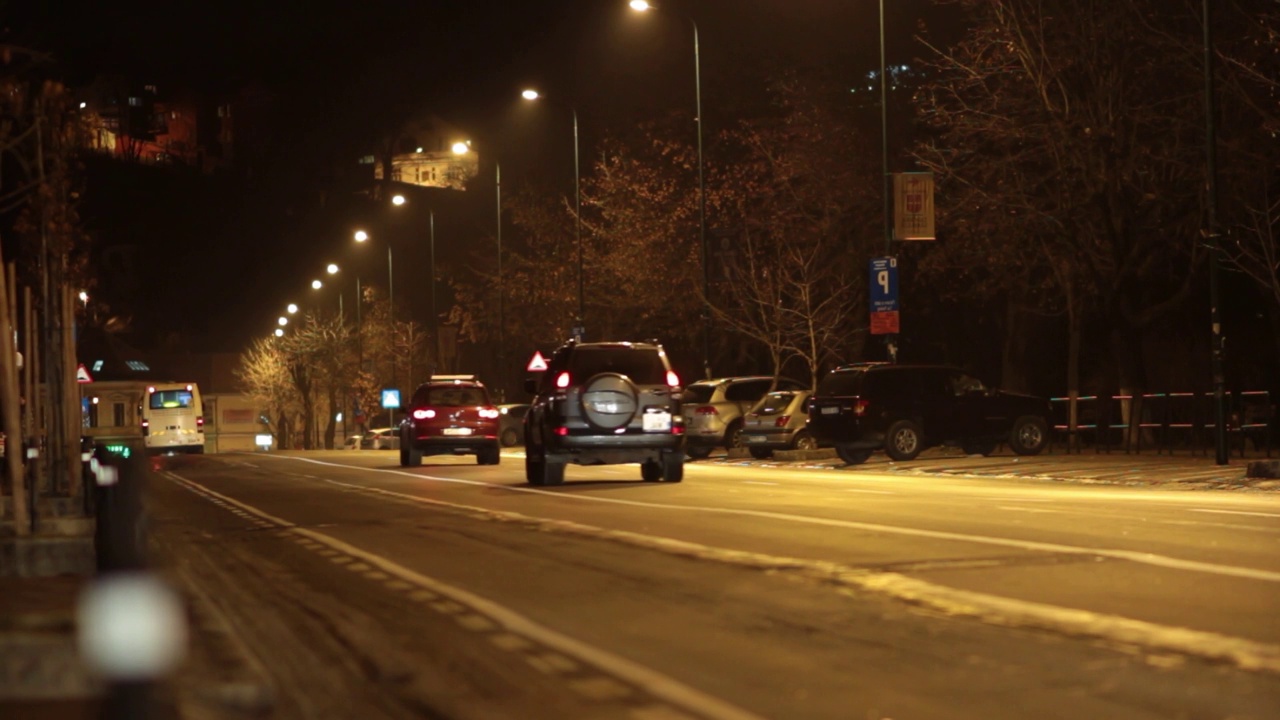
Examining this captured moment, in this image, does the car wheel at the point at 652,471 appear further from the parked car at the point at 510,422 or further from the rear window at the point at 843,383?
the parked car at the point at 510,422

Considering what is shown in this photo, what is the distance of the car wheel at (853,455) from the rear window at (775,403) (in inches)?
111

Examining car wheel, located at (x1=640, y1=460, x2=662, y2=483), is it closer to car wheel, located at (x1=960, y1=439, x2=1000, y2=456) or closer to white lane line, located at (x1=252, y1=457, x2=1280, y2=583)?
white lane line, located at (x1=252, y1=457, x2=1280, y2=583)

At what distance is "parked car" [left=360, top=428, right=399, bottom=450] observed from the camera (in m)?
65.6

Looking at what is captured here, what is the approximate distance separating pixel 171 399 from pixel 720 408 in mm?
29724

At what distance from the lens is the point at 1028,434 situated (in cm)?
3122

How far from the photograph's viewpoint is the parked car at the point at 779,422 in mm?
33312

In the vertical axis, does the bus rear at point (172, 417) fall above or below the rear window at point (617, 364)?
below

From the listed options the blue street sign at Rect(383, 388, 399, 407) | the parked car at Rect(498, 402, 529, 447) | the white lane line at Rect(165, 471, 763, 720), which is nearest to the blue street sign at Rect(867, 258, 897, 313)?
the white lane line at Rect(165, 471, 763, 720)

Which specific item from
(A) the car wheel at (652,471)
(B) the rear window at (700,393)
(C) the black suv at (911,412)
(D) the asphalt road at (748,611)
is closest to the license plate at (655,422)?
(A) the car wheel at (652,471)

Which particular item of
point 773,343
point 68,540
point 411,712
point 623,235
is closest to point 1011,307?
point 773,343

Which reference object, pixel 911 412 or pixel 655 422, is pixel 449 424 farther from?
pixel 655 422

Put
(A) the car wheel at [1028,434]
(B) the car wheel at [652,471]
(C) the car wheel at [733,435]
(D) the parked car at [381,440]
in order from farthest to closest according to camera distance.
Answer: (D) the parked car at [381,440], (C) the car wheel at [733,435], (A) the car wheel at [1028,434], (B) the car wheel at [652,471]

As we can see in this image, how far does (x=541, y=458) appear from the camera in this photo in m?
24.8

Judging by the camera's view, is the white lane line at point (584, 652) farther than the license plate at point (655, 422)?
No
